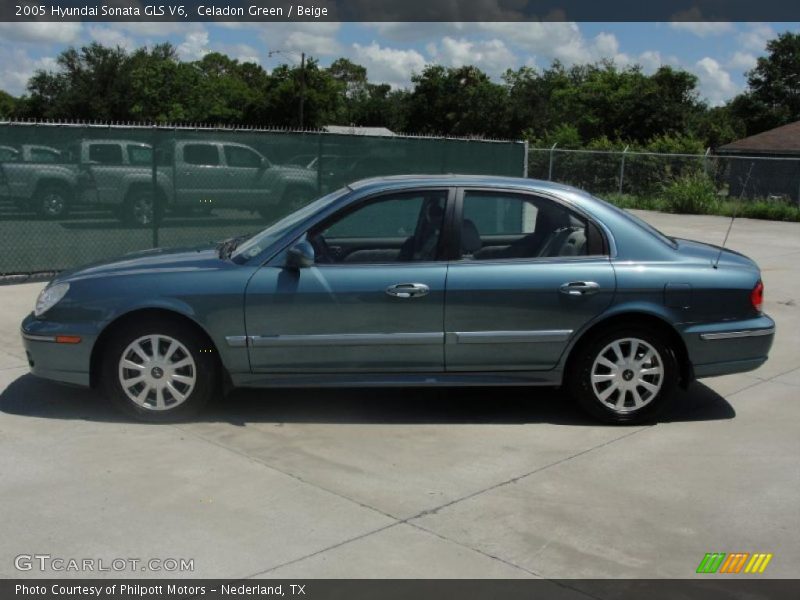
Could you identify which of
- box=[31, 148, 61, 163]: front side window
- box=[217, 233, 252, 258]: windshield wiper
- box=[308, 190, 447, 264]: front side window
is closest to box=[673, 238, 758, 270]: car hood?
A: box=[308, 190, 447, 264]: front side window

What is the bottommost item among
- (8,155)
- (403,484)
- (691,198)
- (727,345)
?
(403,484)

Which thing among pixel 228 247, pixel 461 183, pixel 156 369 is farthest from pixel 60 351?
pixel 461 183

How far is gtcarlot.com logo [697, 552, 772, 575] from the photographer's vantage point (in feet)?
13.2

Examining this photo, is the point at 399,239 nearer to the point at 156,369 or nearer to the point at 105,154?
the point at 156,369

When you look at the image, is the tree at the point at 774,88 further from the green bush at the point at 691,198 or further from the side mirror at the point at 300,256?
the side mirror at the point at 300,256

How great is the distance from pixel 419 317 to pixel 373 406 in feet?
3.00

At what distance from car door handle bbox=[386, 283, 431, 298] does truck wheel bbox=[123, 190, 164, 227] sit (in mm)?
6300

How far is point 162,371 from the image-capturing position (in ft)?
19.0

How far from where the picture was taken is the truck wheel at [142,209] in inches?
440

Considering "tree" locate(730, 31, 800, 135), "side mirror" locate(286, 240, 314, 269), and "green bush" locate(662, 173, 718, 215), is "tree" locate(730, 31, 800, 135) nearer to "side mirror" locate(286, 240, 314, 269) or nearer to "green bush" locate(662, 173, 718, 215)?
"green bush" locate(662, 173, 718, 215)

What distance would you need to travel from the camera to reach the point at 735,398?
667cm

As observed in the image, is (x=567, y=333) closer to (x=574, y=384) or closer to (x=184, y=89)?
(x=574, y=384)
